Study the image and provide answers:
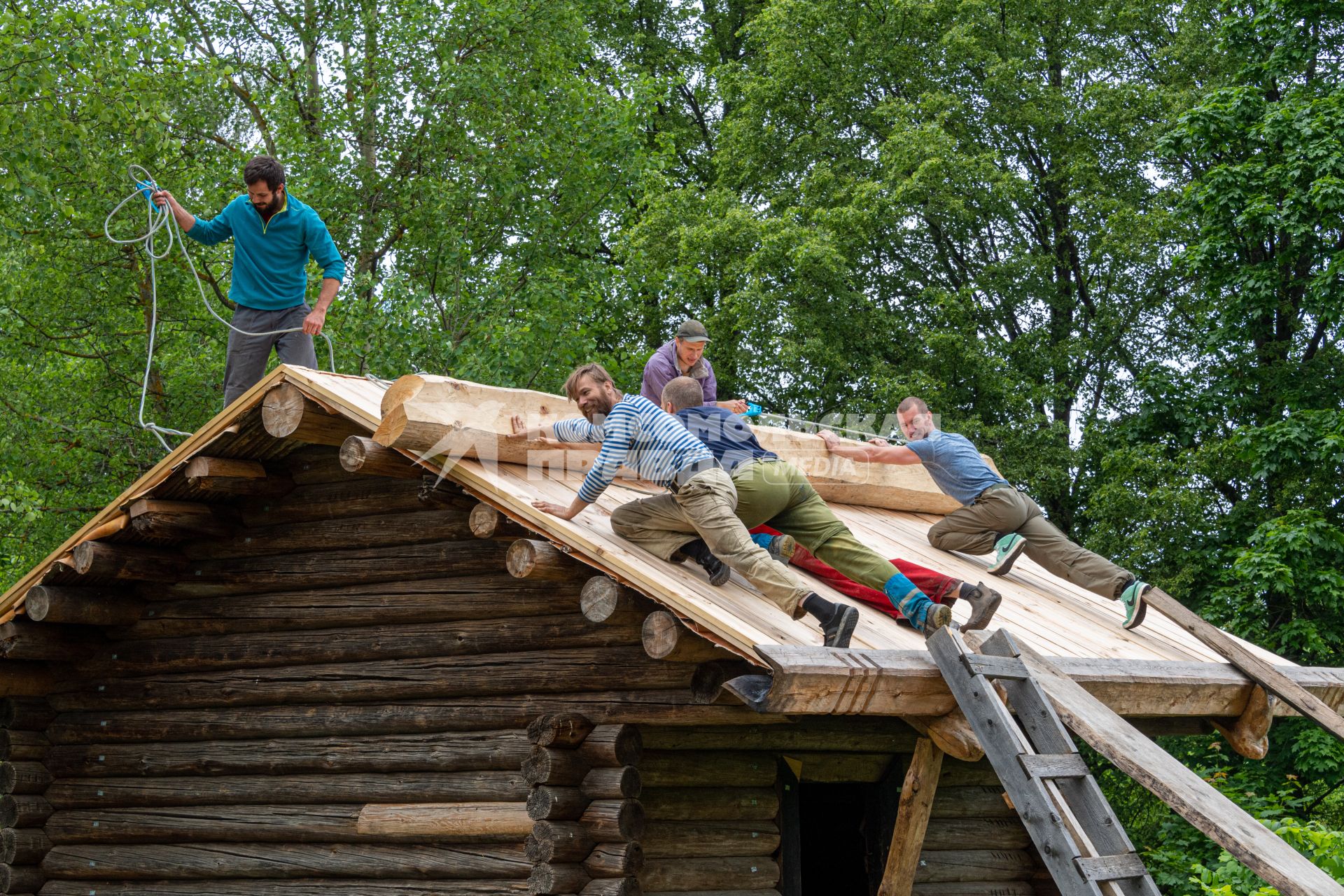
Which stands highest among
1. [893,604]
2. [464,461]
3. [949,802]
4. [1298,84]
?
[1298,84]

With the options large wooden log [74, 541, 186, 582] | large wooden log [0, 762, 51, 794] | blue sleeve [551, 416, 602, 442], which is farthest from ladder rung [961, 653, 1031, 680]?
large wooden log [0, 762, 51, 794]

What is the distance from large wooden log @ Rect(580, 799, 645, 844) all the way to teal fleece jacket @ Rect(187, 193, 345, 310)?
13.1 ft

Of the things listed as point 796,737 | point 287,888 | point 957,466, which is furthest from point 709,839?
point 957,466

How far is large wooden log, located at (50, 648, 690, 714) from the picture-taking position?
722 centimetres

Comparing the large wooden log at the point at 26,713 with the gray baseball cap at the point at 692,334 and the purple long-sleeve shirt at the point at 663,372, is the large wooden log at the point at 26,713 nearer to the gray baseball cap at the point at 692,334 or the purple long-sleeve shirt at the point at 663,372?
the purple long-sleeve shirt at the point at 663,372

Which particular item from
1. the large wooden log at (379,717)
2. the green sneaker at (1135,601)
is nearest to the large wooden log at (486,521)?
the large wooden log at (379,717)

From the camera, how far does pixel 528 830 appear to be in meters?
7.45

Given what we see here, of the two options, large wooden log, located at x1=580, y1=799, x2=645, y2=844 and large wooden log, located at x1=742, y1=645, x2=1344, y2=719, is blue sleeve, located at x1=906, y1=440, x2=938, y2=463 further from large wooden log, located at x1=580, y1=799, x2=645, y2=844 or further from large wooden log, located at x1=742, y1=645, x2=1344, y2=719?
large wooden log, located at x1=580, y1=799, x2=645, y2=844

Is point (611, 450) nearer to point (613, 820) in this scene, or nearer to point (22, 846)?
point (613, 820)

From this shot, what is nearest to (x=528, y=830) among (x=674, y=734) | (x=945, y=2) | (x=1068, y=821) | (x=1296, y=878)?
(x=674, y=734)

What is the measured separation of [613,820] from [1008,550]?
12.0 feet

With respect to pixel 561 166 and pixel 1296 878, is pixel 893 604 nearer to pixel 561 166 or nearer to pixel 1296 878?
pixel 1296 878

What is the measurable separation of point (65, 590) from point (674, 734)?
14.8 feet

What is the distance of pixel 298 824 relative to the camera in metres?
8.56
